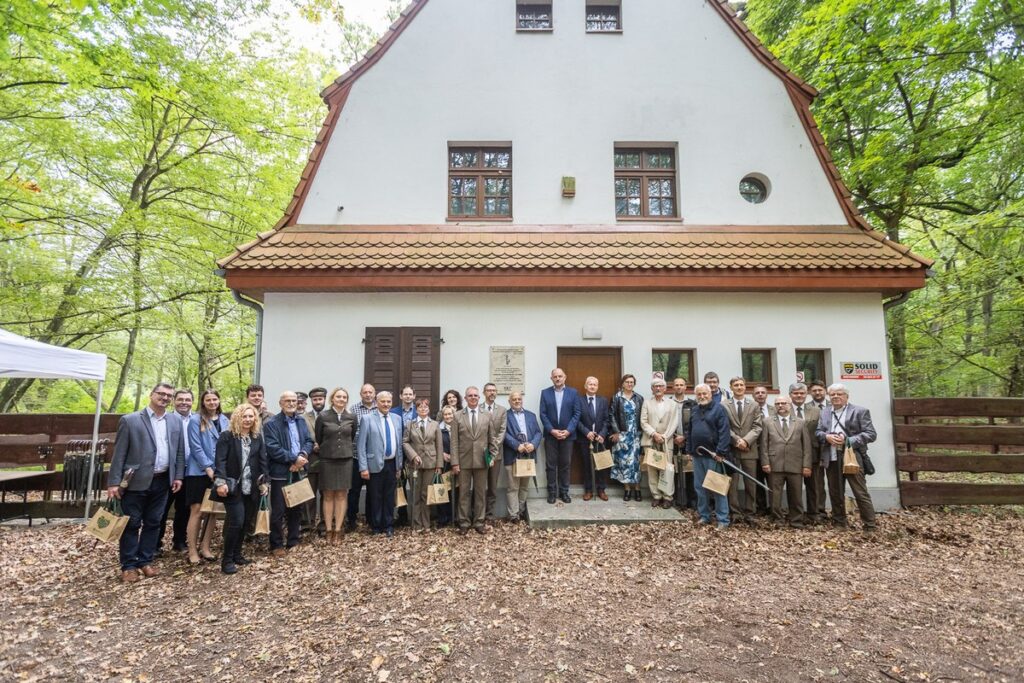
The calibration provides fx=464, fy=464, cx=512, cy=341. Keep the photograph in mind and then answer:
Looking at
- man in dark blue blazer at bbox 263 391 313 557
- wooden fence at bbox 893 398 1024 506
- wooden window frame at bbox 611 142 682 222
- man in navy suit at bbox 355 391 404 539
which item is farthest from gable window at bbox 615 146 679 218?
man in dark blue blazer at bbox 263 391 313 557

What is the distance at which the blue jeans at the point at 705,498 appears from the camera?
233 inches

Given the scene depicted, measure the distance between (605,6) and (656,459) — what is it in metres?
7.88

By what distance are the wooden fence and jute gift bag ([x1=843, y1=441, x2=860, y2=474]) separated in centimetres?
173

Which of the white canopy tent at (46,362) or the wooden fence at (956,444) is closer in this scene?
the white canopy tent at (46,362)

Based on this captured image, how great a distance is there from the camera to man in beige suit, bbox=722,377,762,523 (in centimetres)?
603

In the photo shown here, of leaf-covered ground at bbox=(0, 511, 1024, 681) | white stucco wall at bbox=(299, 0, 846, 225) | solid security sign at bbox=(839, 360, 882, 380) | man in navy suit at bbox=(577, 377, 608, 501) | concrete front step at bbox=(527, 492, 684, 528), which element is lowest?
leaf-covered ground at bbox=(0, 511, 1024, 681)

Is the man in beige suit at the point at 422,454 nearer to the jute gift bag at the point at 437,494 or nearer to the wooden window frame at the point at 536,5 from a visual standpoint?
the jute gift bag at the point at 437,494

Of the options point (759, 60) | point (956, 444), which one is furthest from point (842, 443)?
point (759, 60)

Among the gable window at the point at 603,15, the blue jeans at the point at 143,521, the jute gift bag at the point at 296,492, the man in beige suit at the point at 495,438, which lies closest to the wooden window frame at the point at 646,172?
the gable window at the point at 603,15

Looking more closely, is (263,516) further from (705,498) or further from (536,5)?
(536,5)

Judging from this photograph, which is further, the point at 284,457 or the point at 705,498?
the point at 705,498

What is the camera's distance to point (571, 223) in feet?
25.3

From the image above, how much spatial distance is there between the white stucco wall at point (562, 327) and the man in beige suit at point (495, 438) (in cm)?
68

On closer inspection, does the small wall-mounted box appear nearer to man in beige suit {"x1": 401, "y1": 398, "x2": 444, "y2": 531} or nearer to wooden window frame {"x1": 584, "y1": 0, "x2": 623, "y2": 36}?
wooden window frame {"x1": 584, "y1": 0, "x2": 623, "y2": 36}
